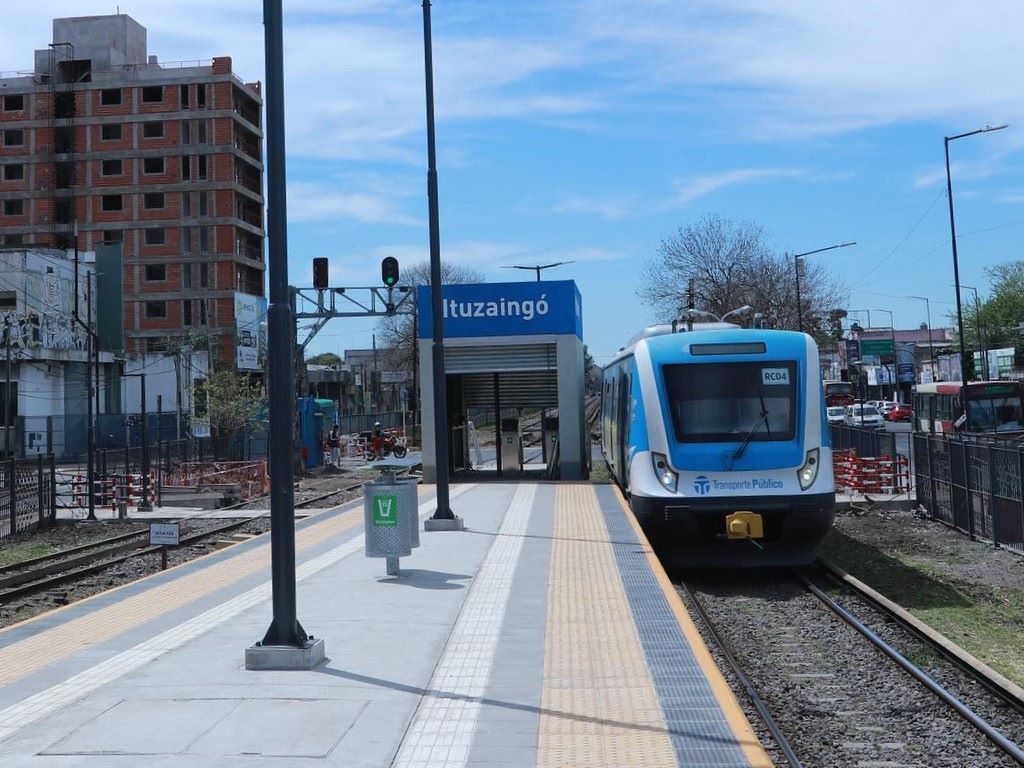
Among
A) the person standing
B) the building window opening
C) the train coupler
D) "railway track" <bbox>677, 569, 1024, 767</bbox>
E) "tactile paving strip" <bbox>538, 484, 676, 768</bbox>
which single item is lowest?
"railway track" <bbox>677, 569, 1024, 767</bbox>

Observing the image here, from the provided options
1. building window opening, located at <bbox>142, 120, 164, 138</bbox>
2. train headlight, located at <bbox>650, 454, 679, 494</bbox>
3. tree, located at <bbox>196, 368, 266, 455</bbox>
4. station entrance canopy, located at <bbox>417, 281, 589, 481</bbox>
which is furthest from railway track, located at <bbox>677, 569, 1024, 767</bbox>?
building window opening, located at <bbox>142, 120, 164, 138</bbox>

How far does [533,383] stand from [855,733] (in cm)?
2553

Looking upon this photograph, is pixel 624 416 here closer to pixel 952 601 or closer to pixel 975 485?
pixel 975 485

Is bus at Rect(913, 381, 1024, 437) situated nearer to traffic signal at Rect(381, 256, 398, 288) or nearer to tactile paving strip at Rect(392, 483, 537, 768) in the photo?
traffic signal at Rect(381, 256, 398, 288)

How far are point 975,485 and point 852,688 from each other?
36.0 ft

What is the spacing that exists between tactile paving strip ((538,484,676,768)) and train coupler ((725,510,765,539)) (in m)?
2.20

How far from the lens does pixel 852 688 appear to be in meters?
9.78

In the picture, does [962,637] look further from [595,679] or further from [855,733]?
[595,679]

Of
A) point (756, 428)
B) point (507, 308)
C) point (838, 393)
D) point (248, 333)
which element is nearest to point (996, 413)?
point (507, 308)

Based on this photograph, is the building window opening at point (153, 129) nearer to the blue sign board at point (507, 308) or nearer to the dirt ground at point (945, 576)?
the blue sign board at point (507, 308)

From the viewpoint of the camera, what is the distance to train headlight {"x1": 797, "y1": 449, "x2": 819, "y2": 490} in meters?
15.0

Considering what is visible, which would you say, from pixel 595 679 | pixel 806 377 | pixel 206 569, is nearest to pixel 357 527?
pixel 206 569

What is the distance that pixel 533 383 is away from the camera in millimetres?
33719

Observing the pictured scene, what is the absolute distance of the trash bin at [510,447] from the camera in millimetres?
33469
